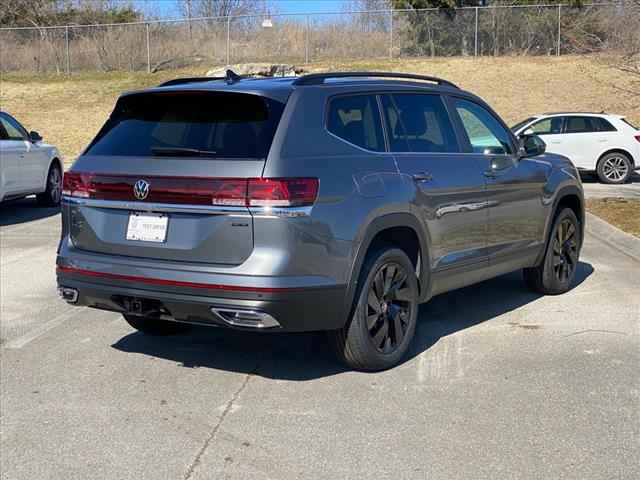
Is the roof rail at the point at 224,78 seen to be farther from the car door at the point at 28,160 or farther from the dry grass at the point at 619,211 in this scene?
the car door at the point at 28,160

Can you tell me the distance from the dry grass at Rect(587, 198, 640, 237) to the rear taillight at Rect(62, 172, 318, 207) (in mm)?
7098

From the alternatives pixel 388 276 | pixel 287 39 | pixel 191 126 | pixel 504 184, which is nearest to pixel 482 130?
pixel 504 184

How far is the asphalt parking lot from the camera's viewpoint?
161 inches

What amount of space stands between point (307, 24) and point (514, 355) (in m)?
32.6

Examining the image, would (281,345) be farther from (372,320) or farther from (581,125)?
(581,125)

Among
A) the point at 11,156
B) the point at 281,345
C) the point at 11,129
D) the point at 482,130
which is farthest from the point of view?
the point at 11,129

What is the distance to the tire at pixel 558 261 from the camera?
737 cm

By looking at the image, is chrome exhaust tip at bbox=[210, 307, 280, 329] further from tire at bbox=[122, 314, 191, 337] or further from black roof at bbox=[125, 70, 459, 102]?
tire at bbox=[122, 314, 191, 337]

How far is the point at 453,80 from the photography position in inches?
1270

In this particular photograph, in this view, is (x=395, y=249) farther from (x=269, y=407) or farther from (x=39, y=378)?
(x=39, y=378)

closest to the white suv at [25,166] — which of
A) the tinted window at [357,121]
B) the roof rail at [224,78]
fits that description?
→ the roof rail at [224,78]

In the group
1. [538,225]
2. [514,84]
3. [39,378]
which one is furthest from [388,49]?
[39,378]

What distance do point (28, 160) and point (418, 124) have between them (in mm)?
9338

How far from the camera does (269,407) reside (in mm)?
4812
